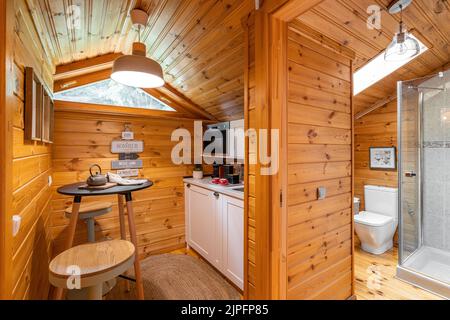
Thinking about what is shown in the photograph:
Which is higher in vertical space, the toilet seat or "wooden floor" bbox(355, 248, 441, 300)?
the toilet seat

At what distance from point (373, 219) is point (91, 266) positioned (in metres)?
2.88

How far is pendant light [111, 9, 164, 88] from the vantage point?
132 cm

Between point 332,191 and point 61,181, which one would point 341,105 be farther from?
point 61,181

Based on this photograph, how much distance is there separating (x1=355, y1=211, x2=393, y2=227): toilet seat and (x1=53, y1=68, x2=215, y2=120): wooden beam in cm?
233

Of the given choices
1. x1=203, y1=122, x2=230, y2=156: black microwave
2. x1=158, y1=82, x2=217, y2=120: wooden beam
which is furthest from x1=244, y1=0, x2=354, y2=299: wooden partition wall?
x1=158, y1=82, x2=217, y2=120: wooden beam

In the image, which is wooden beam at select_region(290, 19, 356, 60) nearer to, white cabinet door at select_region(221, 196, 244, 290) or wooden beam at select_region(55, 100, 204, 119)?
white cabinet door at select_region(221, 196, 244, 290)

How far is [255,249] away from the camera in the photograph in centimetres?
124

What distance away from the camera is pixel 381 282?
2.02m

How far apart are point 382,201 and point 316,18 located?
249cm

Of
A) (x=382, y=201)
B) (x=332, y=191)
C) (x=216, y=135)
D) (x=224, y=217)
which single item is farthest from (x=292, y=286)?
Answer: (x=382, y=201)

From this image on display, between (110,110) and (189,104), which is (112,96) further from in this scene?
(189,104)

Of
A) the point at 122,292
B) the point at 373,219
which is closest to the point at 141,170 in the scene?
the point at 122,292

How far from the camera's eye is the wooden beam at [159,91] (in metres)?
2.25

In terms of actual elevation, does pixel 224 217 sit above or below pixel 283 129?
below
